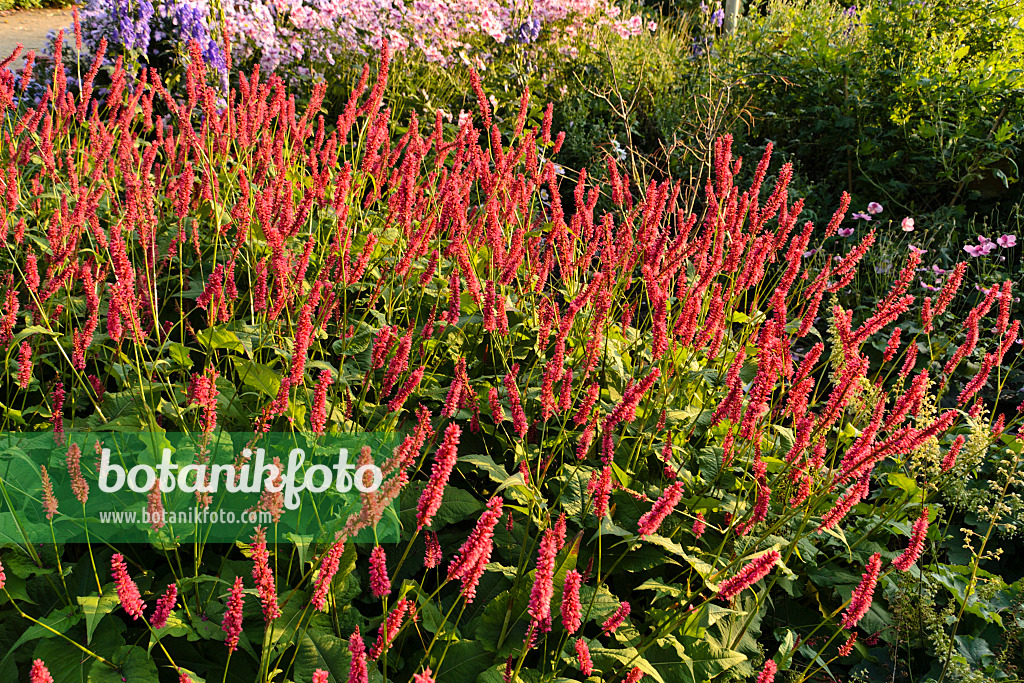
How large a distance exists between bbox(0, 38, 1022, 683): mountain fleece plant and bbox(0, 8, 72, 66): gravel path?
9.54 metres

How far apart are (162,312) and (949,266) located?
4.23 meters

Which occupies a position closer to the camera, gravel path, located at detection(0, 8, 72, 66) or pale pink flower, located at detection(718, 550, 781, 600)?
pale pink flower, located at detection(718, 550, 781, 600)

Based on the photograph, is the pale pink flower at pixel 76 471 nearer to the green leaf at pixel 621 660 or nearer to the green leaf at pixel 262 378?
the green leaf at pixel 262 378

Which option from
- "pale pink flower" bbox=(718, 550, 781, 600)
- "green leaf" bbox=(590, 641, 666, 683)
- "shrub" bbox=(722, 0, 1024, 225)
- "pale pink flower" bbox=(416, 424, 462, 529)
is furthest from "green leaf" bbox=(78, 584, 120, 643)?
"shrub" bbox=(722, 0, 1024, 225)

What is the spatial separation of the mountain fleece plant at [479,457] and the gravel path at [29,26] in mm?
9536

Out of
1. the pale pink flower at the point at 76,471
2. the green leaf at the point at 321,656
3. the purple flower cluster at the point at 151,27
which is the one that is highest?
the purple flower cluster at the point at 151,27

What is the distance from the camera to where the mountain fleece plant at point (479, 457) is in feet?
5.45

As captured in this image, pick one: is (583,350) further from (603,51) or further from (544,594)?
(603,51)

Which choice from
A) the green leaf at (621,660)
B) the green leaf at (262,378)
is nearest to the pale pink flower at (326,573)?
the green leaf at (621,660)

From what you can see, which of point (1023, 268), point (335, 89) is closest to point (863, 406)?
point (1023, 268)

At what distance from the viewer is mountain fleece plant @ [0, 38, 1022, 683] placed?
1.66m

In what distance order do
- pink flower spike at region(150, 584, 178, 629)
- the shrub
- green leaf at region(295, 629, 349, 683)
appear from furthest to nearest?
the shrub, green leaf at region(295, 629, 349, 683), pink flower spike at region(150, 584, 178, 629)

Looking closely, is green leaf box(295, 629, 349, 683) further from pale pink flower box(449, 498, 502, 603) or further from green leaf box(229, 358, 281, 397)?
green leaf box(229, 358, 281, 397)

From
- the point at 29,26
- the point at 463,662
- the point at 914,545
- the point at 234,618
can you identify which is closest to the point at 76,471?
the point at 234,618
